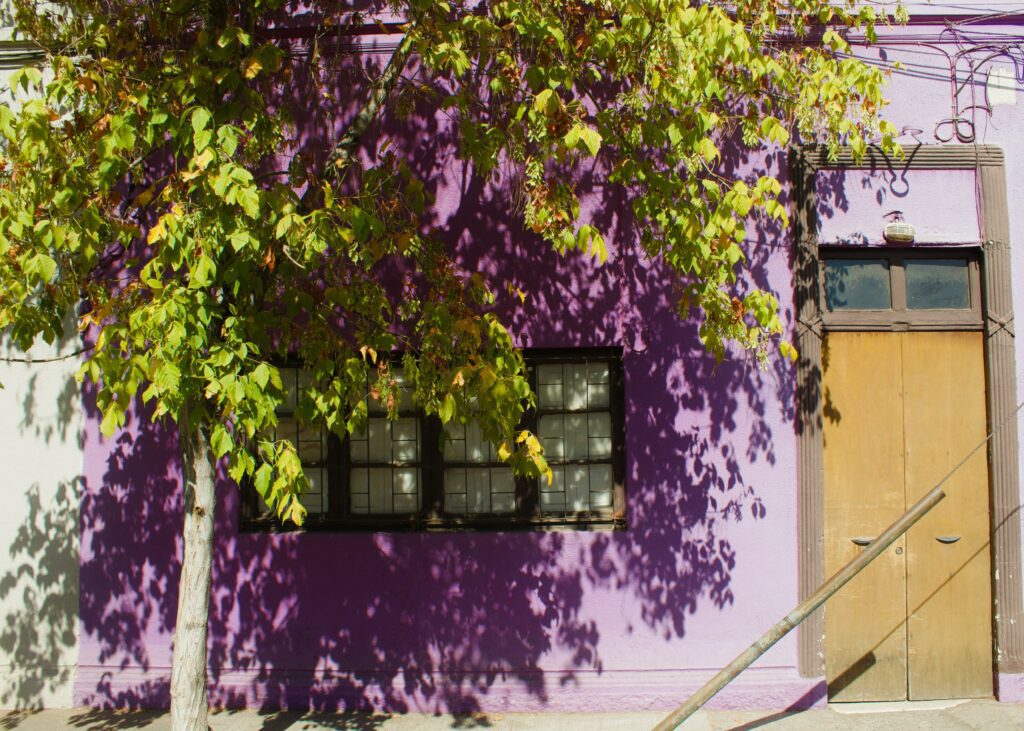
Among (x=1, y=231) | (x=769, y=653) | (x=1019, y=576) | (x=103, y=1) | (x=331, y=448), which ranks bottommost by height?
(x=769, y=653)

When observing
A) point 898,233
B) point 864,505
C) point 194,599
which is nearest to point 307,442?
point 194,599

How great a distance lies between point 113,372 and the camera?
3898 millimetres

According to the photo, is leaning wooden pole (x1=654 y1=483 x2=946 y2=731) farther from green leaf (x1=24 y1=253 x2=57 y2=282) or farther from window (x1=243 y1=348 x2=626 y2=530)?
green leaf (x1=24 y1=253 x2=57 y2=282)

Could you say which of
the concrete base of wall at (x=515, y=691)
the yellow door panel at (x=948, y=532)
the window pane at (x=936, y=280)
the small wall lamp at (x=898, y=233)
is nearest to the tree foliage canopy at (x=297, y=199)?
the small wall lamp at (x=898, y=233)

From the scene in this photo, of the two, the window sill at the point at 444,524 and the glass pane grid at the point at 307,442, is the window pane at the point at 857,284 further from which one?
the glass pane grid at the point at 307,442

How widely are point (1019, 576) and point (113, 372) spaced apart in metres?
5.85

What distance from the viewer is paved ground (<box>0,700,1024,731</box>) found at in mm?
5891

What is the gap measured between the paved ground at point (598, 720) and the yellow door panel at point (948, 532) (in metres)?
0.26

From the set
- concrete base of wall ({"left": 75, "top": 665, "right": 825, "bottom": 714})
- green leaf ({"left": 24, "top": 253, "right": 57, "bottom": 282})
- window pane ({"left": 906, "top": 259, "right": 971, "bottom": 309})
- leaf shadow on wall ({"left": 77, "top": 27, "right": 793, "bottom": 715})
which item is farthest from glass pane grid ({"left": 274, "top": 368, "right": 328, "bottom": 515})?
window pane ({"left": 906, "top": 259, "right": 971, "bottom": 309})

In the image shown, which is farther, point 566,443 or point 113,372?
point 566,443

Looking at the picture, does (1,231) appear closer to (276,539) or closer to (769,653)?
(276,539)

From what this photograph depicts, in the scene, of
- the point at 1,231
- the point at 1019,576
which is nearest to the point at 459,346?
the point at 1,231

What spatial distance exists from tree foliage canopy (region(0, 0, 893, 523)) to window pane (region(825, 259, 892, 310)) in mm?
1099

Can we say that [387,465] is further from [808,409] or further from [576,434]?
[808,409]
